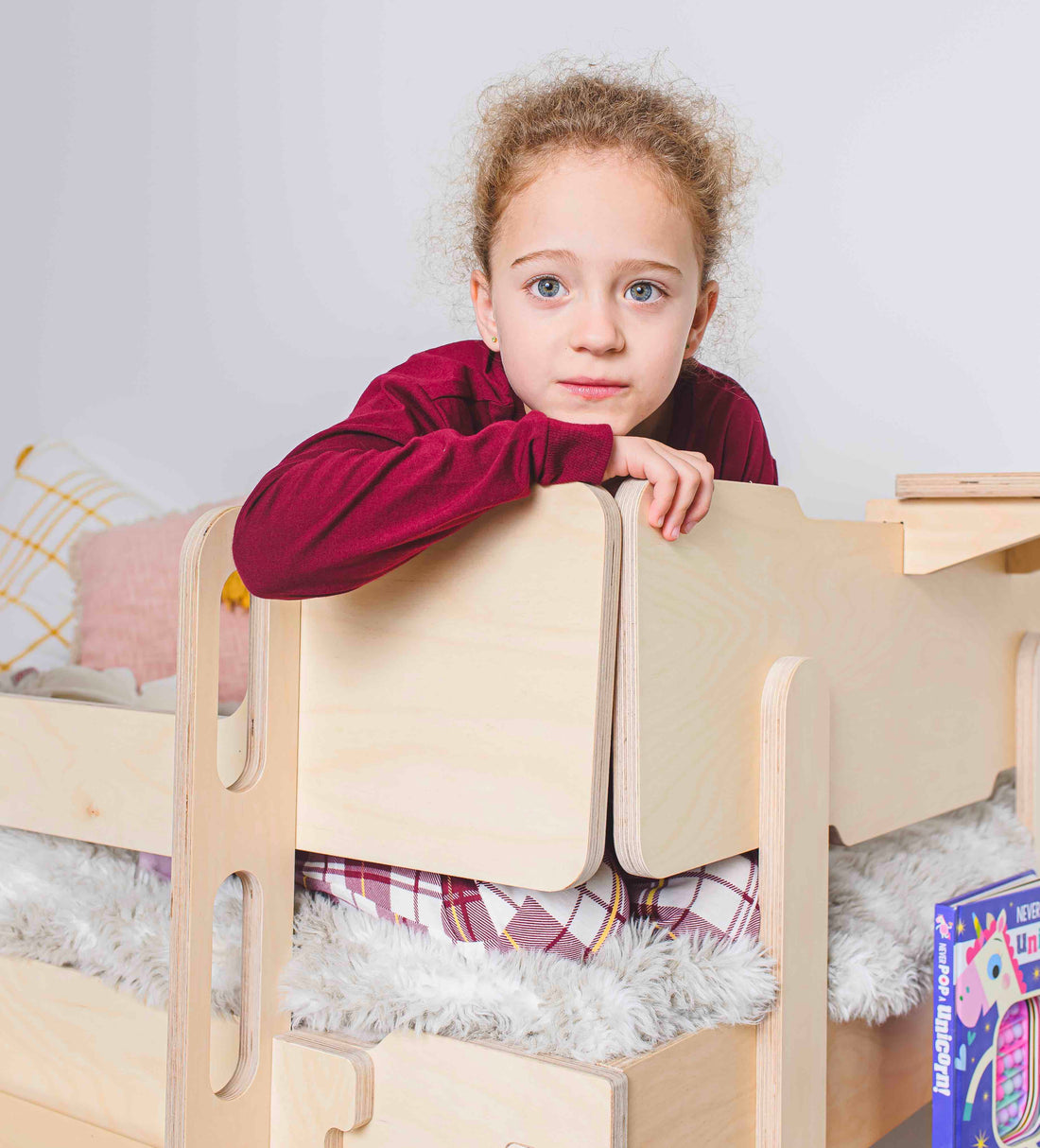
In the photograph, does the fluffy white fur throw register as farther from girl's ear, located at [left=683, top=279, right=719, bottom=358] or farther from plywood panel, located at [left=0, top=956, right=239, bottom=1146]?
girl's ear, located at [left=683, top=279, right=719, bottom=358]

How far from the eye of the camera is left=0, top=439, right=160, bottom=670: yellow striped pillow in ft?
5.61

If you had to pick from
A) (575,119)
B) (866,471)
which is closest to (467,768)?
(575,119)

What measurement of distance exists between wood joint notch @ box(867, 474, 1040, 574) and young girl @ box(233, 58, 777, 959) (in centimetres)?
24

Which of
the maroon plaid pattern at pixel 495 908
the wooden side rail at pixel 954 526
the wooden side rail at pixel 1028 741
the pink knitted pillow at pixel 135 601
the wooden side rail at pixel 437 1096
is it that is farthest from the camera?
the pink knitted pillow at pixel 135 601

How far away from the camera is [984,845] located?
1169 millimetres

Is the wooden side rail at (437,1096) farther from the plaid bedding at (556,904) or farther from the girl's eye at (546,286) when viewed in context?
the girl's eye at (546,286)

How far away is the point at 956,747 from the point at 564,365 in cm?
56

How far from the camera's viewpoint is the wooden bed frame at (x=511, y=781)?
74cm

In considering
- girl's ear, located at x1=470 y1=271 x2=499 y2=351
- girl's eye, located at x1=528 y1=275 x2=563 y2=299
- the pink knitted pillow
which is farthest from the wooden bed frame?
the pink knitted pillow

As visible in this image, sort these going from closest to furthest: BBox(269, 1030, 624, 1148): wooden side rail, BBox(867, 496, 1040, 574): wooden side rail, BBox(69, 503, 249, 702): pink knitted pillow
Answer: BBox(269, 1030, 624, 1148): wooden side rail < BBox(867, 496, 1040, 574): wooden side rail < BBox(69, 503, 249, 702): pink knitted pillow

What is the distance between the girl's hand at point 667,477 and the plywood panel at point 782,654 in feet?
0.04

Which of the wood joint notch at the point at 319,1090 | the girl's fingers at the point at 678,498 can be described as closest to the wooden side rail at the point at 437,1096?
the wood joint notch at the point at 319,1090

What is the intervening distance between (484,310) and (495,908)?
523 millimetres

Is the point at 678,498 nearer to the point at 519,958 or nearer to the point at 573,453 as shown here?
the point at 573,453
